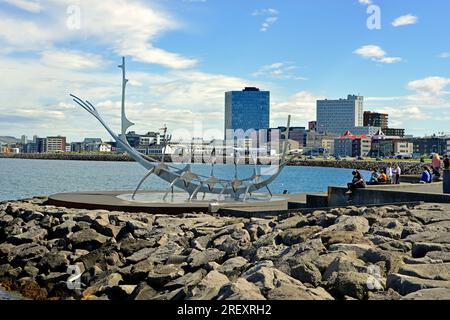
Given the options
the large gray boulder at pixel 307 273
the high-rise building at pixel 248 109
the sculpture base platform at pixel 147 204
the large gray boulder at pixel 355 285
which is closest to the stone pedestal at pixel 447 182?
the sculpture base platform at pixel 147 204

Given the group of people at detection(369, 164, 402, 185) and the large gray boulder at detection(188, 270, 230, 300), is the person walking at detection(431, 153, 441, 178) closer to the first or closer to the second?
the group of people at detection(369, 164, 402, 185)

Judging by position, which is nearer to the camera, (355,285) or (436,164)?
(355,285)

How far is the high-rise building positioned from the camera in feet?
522

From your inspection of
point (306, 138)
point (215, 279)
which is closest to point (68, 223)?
point (215, 279)

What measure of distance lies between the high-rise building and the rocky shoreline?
14245cm

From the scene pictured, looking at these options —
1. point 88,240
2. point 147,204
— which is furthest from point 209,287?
point 147,204

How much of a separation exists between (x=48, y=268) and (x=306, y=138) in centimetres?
18020

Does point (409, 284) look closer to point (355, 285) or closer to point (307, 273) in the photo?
point (355, 285)

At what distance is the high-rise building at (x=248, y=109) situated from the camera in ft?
522

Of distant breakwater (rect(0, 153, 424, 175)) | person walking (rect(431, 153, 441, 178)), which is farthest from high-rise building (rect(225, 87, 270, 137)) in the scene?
person walking (rect(431, 153, 441, 178))

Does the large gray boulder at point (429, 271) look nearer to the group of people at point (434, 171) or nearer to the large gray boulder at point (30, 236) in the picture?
the large gray boulder at point (30, 236)

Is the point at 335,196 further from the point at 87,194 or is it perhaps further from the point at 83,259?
the point at 87,194

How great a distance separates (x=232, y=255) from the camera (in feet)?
38.5

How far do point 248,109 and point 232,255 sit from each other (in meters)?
151
